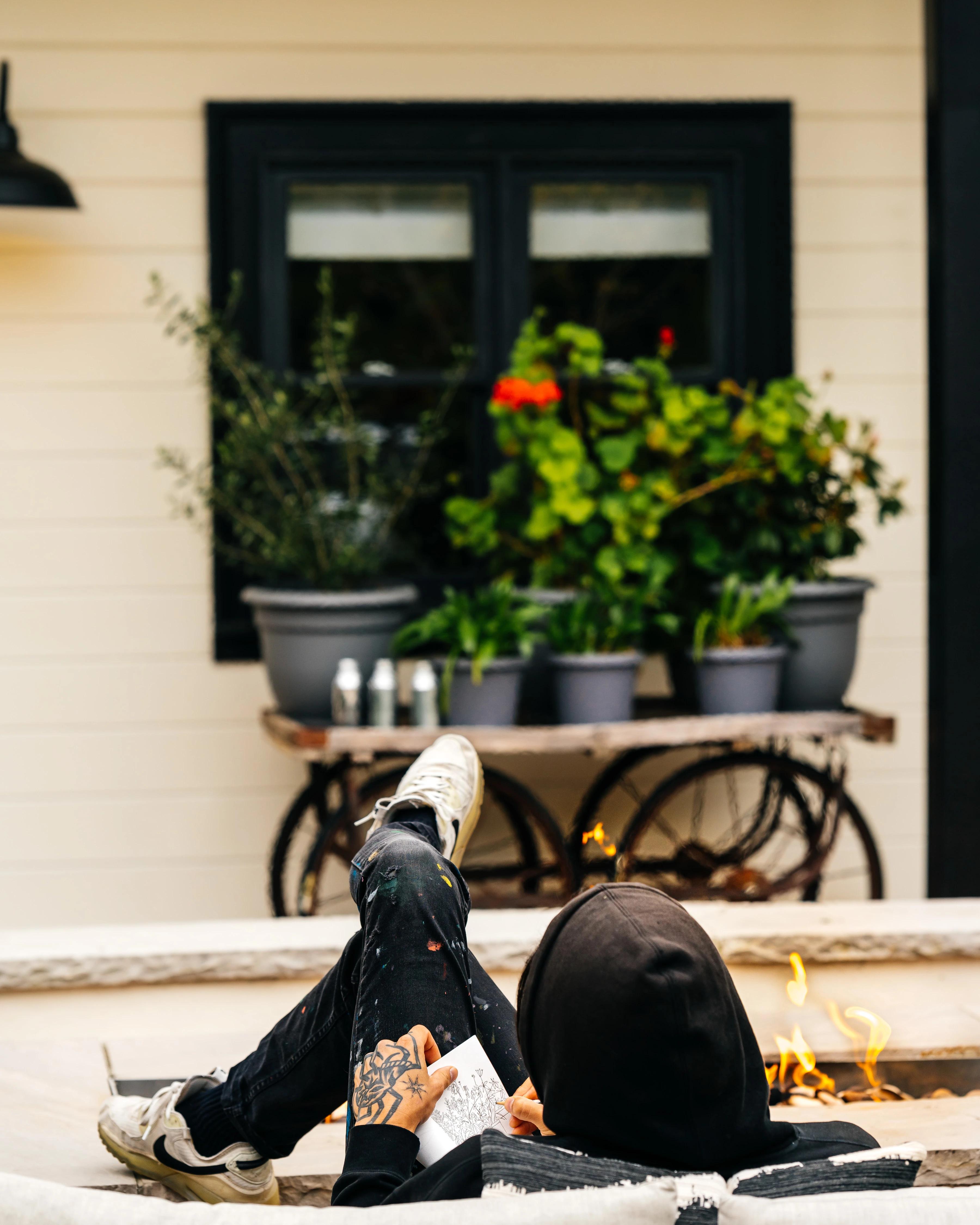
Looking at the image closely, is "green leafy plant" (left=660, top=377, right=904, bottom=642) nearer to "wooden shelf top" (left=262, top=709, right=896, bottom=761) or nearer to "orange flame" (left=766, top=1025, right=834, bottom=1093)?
"wooden shelf top" (left=262, top=709, right=896, bottom=761)

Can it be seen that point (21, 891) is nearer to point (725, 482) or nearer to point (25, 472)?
point (25, 472)

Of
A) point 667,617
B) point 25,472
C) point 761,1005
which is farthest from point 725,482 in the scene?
point 25,472

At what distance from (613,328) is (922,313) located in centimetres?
82

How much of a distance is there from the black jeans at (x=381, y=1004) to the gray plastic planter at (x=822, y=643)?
1579 millimetres

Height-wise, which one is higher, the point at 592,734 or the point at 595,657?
the point at 595,657

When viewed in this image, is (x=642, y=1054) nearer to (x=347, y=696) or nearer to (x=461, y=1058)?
(x=461, y=1058)

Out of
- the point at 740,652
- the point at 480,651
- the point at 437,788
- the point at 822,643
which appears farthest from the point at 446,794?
the point at 822,643

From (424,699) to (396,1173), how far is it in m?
1.66

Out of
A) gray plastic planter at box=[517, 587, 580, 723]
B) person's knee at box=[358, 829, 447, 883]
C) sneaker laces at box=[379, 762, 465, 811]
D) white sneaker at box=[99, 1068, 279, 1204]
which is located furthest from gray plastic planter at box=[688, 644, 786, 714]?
white sneaker at box=[99, 1068, 279, 1204]

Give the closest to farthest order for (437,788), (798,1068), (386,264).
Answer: (437,788) < (798,1068) < (386,264)

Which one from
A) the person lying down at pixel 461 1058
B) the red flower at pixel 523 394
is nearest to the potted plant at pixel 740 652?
the red flower at pixel 523 394

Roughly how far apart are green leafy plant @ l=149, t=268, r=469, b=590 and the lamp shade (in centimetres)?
30

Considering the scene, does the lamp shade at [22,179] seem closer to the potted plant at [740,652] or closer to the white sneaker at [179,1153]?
the potted plant at [740,652]

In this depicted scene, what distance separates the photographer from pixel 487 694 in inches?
118
